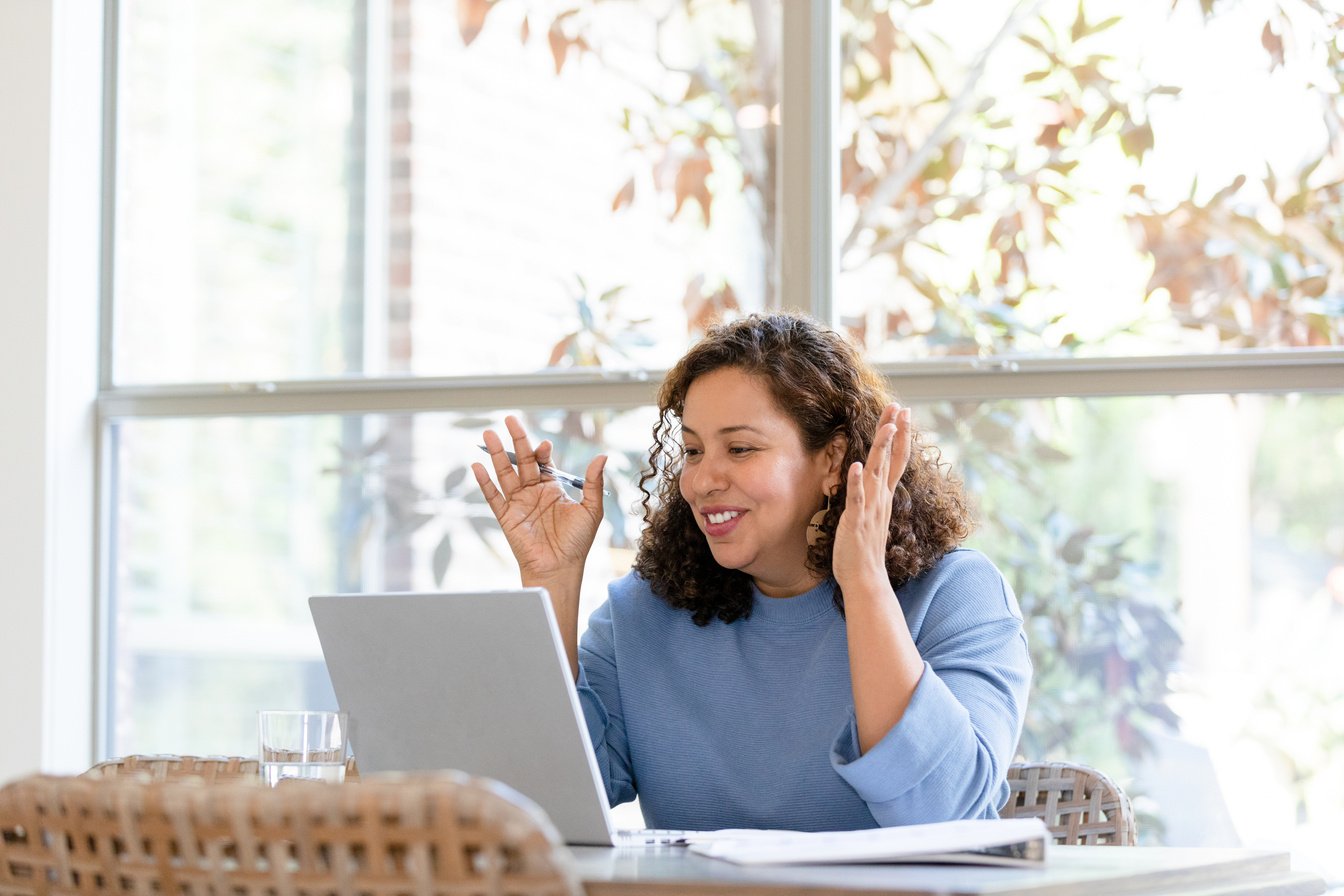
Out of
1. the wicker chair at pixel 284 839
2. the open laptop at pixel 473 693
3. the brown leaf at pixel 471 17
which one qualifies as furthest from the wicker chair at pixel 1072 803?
the brown leaf at pixel 471 17

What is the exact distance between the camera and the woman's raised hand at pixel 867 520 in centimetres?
175

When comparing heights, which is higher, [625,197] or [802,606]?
[625,197]

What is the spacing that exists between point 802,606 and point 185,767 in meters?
0.80

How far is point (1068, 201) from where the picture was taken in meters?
2.74

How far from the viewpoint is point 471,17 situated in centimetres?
313

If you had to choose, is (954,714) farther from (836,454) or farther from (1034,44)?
(1034,44)

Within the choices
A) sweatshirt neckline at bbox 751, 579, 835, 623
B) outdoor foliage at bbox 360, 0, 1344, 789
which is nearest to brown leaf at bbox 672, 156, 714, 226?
outdoor foliage at bbox 360, 0, 1344, 789

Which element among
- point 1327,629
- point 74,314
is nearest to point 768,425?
point 1327,629

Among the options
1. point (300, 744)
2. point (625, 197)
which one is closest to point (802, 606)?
point (300, 744)

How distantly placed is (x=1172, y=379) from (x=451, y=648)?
1.61 metres

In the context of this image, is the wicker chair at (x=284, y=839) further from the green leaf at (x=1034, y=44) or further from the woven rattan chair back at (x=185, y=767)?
the green leaf at (x=1034, y=44)

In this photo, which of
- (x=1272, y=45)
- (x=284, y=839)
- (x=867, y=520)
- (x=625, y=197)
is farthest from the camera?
(x=625, y=197)

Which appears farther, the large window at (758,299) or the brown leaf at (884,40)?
the brown leaf at (884,40)

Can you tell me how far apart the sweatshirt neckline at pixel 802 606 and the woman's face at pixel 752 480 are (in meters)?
0.03
